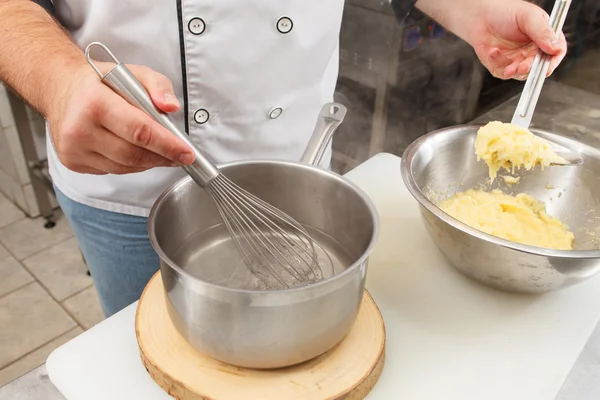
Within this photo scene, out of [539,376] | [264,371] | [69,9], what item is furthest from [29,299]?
[539,376]

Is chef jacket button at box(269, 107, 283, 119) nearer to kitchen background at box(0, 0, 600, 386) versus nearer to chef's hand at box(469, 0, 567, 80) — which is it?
chef's hand at box(469, 0, 567, 80)

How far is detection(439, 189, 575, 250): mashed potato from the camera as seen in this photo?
25.7 inches

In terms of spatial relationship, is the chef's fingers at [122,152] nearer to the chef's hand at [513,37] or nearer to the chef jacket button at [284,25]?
the chef jacket button at [284,25]

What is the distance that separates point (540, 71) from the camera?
67 cm

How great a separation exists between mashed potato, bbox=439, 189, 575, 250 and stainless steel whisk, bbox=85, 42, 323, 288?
0.67 feet

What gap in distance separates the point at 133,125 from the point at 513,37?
53 cm

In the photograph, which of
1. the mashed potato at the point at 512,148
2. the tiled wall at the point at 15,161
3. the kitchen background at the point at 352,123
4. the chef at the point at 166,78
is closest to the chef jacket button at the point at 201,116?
the chef at the point at 166,78

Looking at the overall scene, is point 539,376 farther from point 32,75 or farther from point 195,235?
point 32,75

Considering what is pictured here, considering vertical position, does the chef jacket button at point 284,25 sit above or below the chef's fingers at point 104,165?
above

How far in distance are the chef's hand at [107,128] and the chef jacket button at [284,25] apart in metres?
0.22

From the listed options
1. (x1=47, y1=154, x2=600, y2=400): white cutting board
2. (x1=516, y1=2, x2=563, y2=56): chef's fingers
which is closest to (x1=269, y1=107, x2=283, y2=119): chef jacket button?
(x1=47, y1=154, x2=600, y2=400): white cutting board

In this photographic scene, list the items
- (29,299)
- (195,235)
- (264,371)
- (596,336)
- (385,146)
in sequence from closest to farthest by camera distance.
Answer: (264,371), (195,235), (596,336), (29,299), (385,146)

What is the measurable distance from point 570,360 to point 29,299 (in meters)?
1.33

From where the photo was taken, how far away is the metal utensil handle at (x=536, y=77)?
666mm
